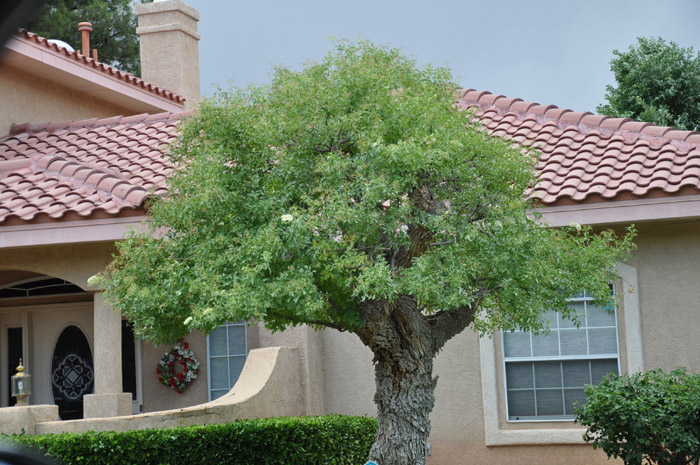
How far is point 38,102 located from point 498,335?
8.97 meters

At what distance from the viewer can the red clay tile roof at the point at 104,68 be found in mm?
14300

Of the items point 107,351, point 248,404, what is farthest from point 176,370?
point 248,404

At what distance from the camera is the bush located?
8094 millimetres

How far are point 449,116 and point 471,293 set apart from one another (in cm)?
141

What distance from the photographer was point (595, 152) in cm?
1127

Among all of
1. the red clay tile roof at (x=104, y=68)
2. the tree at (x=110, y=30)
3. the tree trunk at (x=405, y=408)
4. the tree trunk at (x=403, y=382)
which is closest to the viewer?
the tree trunk at (x=403, y=382)

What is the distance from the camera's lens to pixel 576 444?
33.8 ft

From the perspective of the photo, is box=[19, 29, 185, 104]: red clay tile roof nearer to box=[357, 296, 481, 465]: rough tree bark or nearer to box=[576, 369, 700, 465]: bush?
box=[357, 296, 481, 465]: rough tree bark

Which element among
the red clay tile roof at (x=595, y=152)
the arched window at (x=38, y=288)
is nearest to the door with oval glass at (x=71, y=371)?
the arched window at (x=38, y=288)

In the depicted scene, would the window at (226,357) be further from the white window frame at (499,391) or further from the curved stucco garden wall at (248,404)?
the white window frame at (499,391)

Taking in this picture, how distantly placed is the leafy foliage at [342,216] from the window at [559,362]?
350 centimetres

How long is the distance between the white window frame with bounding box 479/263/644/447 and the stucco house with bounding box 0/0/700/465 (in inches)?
0.6

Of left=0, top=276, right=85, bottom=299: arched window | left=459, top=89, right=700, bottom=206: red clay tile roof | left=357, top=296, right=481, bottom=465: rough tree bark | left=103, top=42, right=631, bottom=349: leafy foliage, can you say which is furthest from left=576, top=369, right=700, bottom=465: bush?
left=0, top=276, right=85, bottom=299: arched window

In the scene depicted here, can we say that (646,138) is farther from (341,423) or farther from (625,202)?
(341,423)
